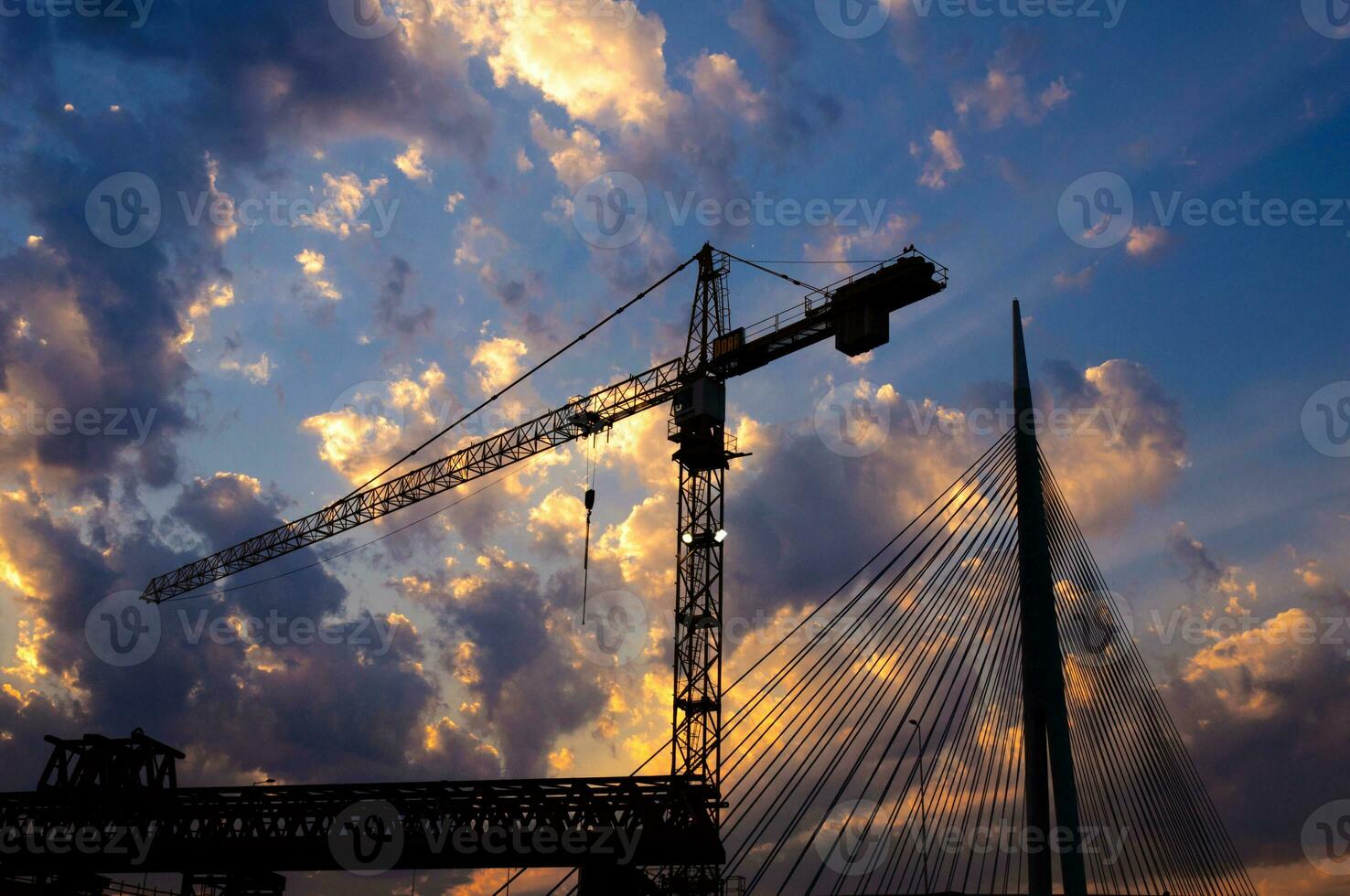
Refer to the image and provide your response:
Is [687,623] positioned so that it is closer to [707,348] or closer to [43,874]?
[707,348]

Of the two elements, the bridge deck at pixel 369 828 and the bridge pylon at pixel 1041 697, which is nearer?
the bridge pylon at pixel 1041 697

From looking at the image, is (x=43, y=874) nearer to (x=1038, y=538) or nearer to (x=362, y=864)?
(x=362, y=864)

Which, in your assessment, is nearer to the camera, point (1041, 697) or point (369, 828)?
point (1041, 697)

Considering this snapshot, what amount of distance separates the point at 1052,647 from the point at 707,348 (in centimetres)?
4036

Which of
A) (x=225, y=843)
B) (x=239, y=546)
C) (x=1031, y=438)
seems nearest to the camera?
(x=1031, y=438)

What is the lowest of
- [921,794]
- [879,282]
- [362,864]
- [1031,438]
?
[362,864]

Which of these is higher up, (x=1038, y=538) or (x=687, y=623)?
(x=687, y=623)

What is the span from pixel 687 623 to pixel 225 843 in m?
27.7

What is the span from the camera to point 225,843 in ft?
198

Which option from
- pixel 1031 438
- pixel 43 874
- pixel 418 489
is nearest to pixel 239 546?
pixel 418 489

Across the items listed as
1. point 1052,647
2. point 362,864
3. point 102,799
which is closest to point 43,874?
point 102,799

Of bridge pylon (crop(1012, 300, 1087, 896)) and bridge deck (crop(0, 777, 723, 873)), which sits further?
bridge deck (crop(0, 777, 723, 873))

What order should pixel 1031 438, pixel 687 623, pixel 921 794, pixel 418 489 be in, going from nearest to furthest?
pixel 1031 438 < pixel 921 794 < pixel 687 623 < pixel 418 489

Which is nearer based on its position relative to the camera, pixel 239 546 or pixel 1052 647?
pixel 1052 647
